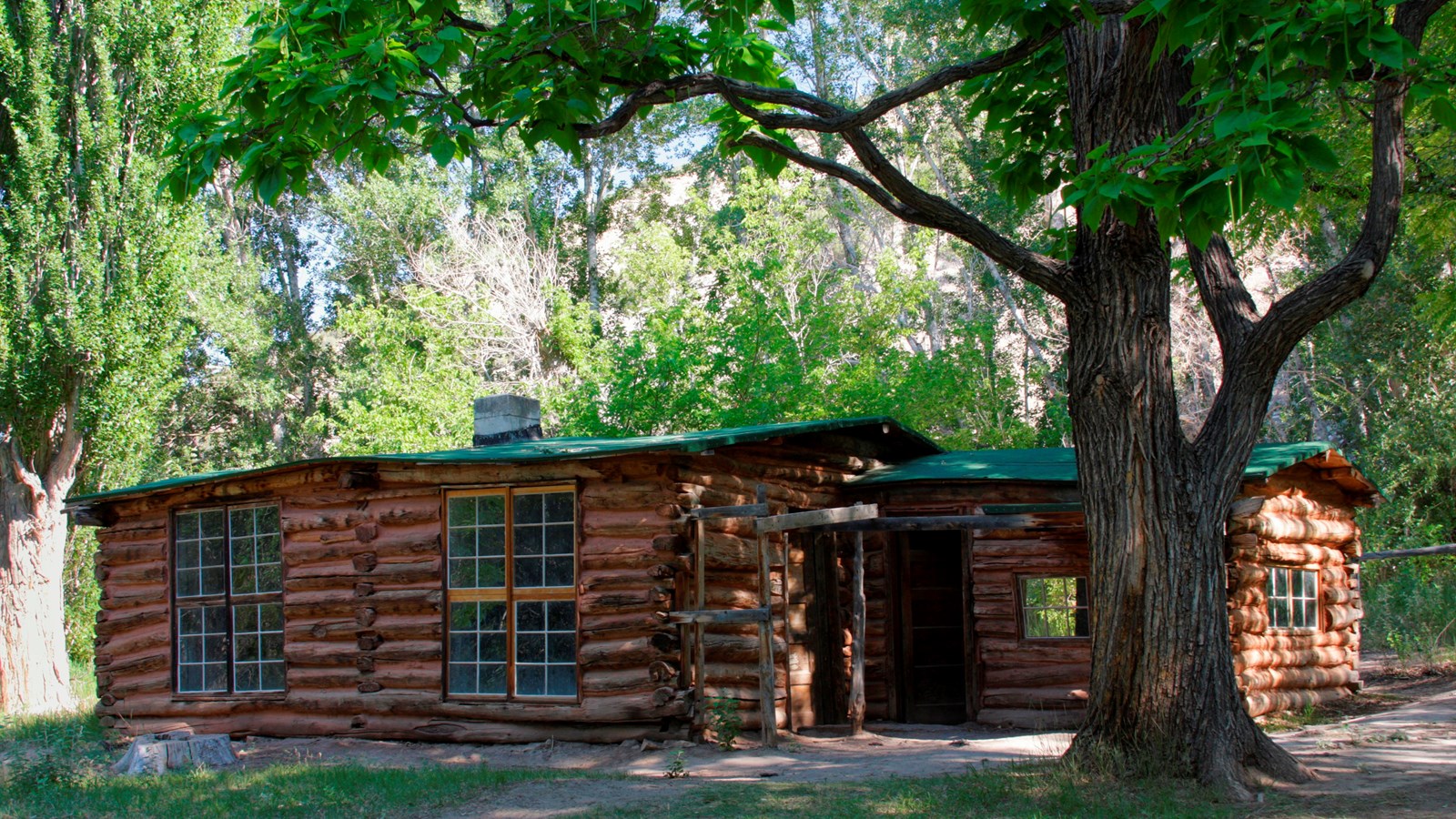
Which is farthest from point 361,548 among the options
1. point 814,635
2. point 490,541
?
point 814,635

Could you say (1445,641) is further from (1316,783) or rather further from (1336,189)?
(1316,783)

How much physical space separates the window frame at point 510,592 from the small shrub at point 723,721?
1240 millimetres

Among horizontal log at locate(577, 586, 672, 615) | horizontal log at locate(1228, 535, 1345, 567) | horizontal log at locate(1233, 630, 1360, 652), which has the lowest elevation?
horizontal log at locate(1233, 630, 1360, 652)

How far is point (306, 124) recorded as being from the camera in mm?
7801

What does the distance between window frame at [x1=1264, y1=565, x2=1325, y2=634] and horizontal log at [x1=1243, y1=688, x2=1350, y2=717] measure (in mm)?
676

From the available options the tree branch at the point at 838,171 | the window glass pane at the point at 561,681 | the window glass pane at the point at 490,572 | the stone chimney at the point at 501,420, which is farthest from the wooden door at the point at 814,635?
the tree branch at the point at 838,171

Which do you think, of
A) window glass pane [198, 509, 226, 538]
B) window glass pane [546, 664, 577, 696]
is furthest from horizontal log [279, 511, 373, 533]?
window glass pane [546, 664, 577, 696]

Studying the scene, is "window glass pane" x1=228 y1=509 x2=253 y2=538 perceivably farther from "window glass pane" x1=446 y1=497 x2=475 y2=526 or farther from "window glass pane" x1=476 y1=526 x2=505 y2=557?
"window glass pane" x1=476 y1=526 x2=505 y2=557

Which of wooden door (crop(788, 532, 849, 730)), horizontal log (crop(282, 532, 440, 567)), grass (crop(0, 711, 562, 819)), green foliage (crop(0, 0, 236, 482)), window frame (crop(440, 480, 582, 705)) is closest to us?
grass (crop(0, 711, 562, 819))

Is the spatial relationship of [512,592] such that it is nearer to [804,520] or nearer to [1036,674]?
[804,520]

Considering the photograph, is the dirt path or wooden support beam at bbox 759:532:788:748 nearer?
the dirt path

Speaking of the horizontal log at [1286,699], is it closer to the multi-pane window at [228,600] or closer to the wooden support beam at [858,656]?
the wooden support beam at [858,656]

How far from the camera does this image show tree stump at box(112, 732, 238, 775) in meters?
10.3

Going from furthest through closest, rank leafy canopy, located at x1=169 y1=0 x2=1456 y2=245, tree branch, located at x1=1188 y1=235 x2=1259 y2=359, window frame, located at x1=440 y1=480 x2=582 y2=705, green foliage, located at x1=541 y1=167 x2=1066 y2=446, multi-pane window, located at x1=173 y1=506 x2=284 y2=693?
green foliage, located at x1=541 y1=167 x2=1066 y2=446, multi-pane window, located at x1=173 y1=506 x2=284 y2=693, window frame, located at x1=440 y1=480 x2=582 y2=705, tree branch, located at x1=1188 y1=235 x2=1259 y2=359, leafy canopy, located at x1=169 y1=0 x2=1456 y2=245
